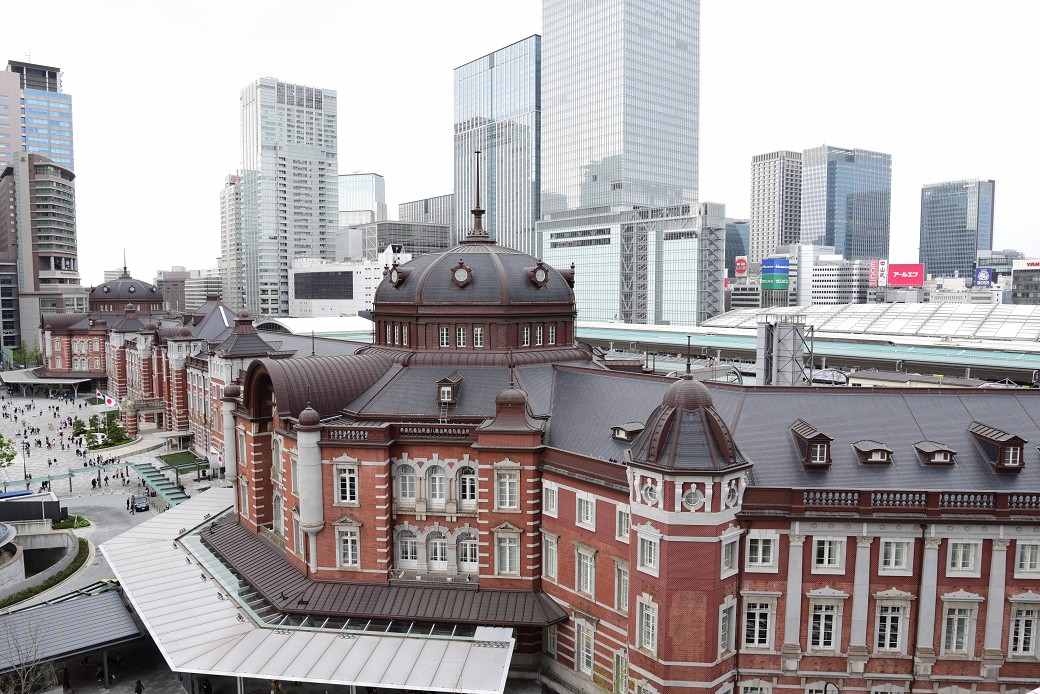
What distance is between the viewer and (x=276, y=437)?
49.4 metres

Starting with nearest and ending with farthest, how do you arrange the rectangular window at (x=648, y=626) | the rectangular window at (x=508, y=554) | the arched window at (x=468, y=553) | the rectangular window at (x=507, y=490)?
the rectangular window at (x=648, y=626)
the rectangular window at (x=507, y=490)
the rectangular window at (x=508, y=554)
the arched window at (x=468, y=553)

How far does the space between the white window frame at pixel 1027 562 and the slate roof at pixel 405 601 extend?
70.6ft

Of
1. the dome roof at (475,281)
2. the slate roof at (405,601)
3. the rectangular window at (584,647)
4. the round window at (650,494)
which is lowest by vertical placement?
the rectangular window at (584,647)

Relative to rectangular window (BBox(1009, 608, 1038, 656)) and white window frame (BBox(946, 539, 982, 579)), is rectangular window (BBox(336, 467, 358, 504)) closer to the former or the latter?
white window frame (BBox(946, 539, 982, 579))

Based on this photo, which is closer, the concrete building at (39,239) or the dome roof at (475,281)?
the dome roof at (475,281)

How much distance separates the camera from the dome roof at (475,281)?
50625mm

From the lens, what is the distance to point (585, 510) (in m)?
39.5

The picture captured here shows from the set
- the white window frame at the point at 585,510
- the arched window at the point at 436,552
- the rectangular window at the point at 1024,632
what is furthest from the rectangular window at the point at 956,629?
the arched window at the point at 436,552

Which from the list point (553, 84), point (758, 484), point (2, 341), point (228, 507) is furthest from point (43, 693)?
point (553, 84)

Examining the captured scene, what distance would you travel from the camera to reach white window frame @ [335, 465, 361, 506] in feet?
144

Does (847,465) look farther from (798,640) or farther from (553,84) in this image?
(553,84)

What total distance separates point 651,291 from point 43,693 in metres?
137

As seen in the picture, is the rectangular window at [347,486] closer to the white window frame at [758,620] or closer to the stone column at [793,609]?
the white window frame at [758,620]

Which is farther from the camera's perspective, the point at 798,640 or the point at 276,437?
the point at 276,437
